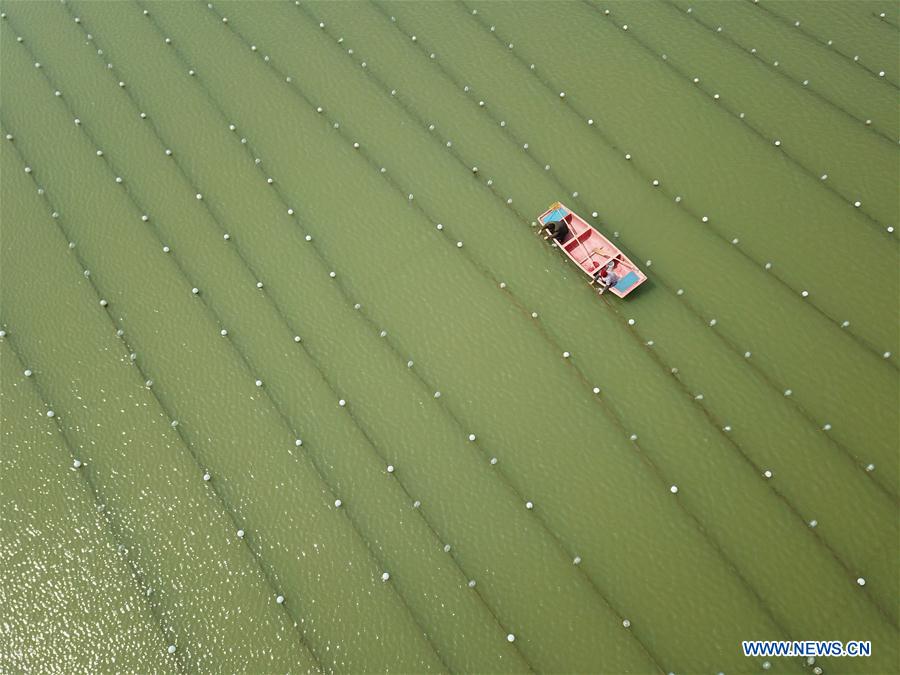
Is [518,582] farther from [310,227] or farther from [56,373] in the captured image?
[56,373]

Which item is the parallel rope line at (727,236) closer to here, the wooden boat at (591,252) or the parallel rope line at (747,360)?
the parallel rope line at (747,360)

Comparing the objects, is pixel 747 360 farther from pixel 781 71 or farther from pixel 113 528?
pixel 113 528

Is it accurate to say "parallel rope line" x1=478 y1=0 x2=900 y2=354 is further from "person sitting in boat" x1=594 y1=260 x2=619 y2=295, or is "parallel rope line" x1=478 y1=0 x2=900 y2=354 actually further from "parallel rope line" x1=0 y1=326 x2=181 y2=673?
"parallel rope line" x1=0 y1=326 x2=181 y2=673

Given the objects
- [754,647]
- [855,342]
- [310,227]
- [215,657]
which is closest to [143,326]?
[310,227]

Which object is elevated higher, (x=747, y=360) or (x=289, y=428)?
(x=747, y=360)

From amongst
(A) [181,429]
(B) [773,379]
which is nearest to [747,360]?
(B) [773,379]

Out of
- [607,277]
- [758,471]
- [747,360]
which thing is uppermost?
[747,360]

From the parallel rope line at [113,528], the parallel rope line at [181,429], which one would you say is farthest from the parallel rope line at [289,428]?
the parallel rope line at [113,528]
